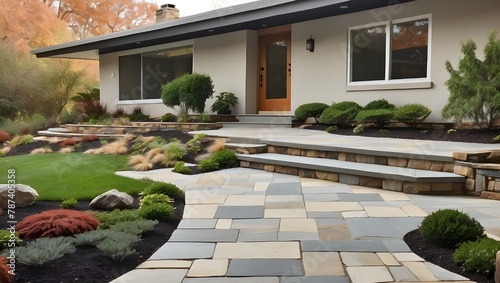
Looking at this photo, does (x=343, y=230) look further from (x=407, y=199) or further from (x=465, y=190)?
(x=465, y=190)

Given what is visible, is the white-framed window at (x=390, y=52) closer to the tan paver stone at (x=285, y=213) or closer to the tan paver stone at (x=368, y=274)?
the tan paver stone at (x=285, y=213)

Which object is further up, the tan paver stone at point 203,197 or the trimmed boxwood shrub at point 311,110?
the trimmed boxwood shrub at point 311,110

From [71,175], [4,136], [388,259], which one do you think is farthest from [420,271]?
[4,136]

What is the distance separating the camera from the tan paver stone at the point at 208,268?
2449 mm

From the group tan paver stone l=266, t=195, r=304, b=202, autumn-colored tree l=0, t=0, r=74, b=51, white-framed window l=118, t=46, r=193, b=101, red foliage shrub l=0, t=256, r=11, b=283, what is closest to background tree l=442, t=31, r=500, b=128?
tan paver stone l=266, t=195, r=304, b=202

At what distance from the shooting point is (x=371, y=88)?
8.77m

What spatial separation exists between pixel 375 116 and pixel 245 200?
4195 mm


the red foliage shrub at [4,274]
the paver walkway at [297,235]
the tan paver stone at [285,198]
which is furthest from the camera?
the tan paver stone at [285,198]

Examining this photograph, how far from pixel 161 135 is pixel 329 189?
5132mm

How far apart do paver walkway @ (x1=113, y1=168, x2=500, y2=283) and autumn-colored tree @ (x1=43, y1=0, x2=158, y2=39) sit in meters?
17.5

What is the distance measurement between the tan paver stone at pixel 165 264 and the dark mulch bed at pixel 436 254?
4.69ft

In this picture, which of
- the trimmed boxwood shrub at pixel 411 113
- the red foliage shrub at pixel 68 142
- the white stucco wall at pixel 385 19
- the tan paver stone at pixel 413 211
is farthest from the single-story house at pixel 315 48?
the tan paver stone at pixel 413 211

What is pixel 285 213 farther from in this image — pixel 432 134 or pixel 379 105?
pixel 379 105

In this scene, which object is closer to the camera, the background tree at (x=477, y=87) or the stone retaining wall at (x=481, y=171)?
the stone retaining wall at (x=481, y=171)
